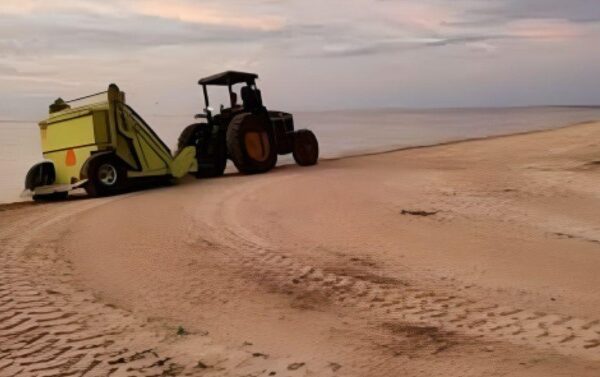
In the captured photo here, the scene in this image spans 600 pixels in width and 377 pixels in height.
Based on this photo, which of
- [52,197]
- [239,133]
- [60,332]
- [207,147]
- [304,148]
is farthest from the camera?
[304,148]

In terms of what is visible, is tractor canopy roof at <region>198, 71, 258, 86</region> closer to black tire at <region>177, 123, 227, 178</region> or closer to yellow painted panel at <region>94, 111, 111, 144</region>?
black tire at <region>177, 123, 227, 178</region>

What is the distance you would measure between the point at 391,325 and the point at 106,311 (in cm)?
215

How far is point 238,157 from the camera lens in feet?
45.0

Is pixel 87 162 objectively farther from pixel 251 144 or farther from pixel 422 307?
pixel 422 307

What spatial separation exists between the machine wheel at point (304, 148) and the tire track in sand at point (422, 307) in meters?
9.33

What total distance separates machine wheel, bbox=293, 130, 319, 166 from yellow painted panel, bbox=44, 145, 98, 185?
6090 mm

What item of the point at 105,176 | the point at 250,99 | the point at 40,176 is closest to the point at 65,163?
the point at 40,176

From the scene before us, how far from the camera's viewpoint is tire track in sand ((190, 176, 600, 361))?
13.7 ft

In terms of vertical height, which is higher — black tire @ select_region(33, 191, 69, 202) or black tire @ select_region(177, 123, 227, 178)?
black tire @ select_region(177, 123, 227, 178)

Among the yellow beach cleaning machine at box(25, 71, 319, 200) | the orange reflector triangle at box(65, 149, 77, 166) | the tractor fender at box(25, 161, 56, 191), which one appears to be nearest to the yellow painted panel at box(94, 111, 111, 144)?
the yellow beach cleaning machine at box(25, 71, 319, 200)

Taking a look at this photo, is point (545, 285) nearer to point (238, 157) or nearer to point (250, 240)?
point (250, 240)

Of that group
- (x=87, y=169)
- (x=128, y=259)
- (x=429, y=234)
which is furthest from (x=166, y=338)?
(x=87, y=169)

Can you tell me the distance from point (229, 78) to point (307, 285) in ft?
33.3

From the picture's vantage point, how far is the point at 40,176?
36.8 ft
